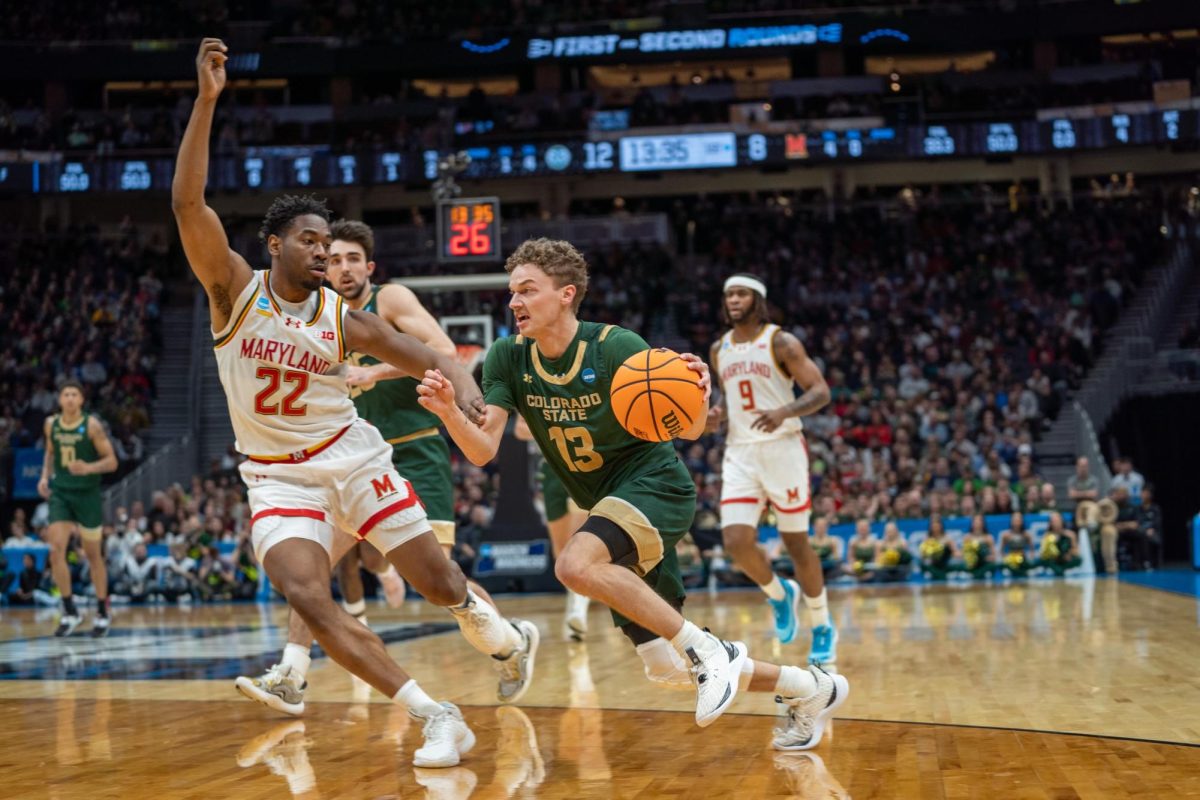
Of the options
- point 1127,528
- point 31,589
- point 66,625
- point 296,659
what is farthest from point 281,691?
point 1127,528

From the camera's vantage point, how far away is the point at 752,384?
8914 mm

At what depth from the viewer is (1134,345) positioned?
2395 centimetres

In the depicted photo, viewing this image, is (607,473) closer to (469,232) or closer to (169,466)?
(469,232)

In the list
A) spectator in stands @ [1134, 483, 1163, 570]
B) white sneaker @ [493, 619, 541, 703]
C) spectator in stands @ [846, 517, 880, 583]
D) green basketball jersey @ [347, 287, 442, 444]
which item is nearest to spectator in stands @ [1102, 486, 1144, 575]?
spectator in stands @ [1134, 483, 1163, 570]

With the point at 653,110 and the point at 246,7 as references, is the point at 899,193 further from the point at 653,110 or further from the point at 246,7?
the point at 246,7

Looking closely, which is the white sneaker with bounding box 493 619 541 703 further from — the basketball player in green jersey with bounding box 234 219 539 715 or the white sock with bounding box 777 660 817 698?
the white sock with bounding box 777 660 817 698

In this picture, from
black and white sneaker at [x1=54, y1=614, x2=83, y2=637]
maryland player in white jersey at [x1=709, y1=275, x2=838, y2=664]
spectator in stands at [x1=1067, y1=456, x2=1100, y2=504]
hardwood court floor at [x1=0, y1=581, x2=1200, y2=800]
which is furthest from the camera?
spectator in stands at [x1=1067, y1=456, x2=1100, y2=504]

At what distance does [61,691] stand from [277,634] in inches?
151

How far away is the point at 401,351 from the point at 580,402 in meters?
0.77

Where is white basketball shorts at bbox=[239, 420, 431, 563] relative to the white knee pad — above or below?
above

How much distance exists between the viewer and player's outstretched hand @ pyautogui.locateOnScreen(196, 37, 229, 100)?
4.80 meters

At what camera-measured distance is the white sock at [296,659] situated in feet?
21.2

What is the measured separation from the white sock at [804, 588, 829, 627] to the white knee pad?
10.4 feet

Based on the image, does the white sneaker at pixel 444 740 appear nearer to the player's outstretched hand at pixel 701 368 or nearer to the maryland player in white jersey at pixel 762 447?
the player's outstretched hand at pixel 701 368
